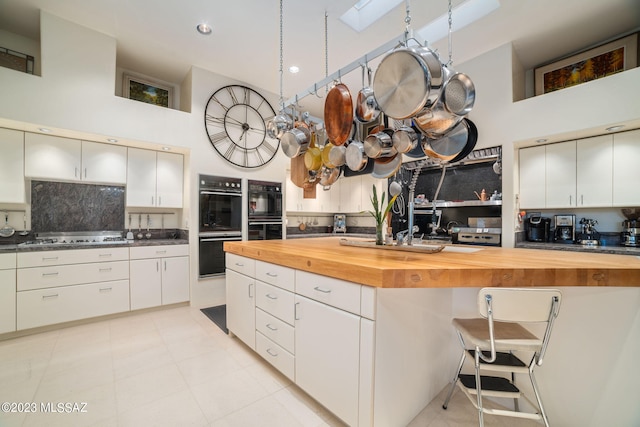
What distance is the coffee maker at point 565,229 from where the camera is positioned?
119 inches

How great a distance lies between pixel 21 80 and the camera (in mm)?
2523

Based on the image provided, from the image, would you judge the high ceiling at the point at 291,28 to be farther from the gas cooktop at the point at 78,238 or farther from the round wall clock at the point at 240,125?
the gas cooktop at the point at 78,238

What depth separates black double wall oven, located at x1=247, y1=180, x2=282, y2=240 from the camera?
13.0 ft

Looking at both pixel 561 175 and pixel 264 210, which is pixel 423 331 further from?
pixel 264 210

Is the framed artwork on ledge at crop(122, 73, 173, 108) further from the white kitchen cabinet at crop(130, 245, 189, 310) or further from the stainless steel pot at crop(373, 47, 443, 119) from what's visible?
the stainless steel pot at crop(373, 47, 443, 119)

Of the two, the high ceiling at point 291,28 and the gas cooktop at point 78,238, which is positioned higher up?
the high ceiling at point 291,28

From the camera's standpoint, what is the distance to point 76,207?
330 centimetres

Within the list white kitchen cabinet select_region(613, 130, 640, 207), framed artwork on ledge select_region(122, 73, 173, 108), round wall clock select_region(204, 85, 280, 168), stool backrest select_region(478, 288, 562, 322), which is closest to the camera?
stool backrest select_region(478, 288, 562, 322)

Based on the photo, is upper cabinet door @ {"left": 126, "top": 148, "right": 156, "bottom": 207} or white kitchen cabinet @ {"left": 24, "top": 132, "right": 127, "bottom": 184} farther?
upper cabinet door @ {"left": 126, "top": 148, "right": 156, "bottom": 207}

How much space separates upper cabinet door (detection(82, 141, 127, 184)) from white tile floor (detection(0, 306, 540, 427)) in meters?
1.72

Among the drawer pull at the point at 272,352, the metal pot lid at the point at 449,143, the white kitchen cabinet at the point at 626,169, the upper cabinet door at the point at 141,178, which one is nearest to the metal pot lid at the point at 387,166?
the metal pot lid at the point at 449,143

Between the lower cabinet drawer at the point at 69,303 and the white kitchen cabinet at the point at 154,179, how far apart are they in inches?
41.4

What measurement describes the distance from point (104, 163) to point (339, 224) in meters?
3.83

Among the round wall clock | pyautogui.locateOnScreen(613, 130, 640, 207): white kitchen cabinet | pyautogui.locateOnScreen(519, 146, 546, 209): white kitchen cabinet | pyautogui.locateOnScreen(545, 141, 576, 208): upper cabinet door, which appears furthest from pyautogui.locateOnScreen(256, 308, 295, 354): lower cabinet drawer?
pyautogui.locateOnScreen(613, 130, 640, 207): white kitchen cabinet
